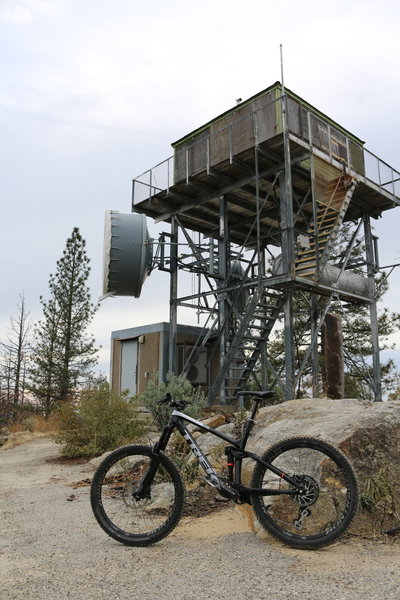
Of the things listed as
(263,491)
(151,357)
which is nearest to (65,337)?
(151,357)

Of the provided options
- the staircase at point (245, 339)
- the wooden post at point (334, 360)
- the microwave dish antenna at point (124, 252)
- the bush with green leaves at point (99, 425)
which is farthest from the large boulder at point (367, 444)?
the microwave dish antenna at point (124, 252)

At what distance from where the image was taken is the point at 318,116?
17.3 metres

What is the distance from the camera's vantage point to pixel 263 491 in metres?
4.32

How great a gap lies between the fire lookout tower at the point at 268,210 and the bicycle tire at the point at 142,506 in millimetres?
10078

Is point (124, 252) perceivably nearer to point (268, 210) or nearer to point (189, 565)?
point (268, 210)

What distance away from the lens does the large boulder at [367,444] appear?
461 centimetres

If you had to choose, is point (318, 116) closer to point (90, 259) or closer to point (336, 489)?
point (336, 489)

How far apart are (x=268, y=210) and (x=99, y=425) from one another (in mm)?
12083

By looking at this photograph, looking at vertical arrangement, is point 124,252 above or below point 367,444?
above

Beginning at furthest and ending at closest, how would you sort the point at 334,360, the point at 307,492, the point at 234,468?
the point at 334,360, the point at 234,468, the point at 307,492

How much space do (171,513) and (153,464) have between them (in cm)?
45

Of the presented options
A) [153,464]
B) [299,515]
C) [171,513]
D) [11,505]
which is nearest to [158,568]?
[171,513]

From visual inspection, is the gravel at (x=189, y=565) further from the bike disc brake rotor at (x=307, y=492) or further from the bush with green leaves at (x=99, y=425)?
the bush with green leaves at (x=99, y=425)

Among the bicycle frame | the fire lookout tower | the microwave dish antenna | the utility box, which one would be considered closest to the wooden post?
the fire lookout tower
